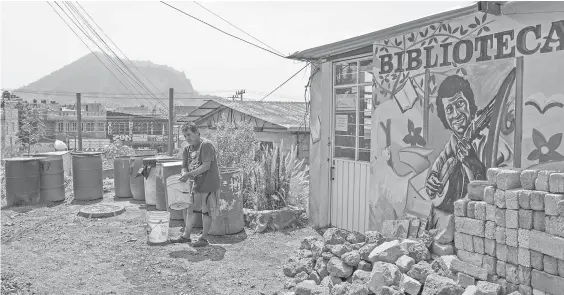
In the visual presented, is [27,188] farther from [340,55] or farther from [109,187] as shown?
[340,55]

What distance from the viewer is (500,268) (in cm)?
393

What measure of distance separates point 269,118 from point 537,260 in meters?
15.2

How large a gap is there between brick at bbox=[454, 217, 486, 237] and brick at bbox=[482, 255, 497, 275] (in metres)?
0.21

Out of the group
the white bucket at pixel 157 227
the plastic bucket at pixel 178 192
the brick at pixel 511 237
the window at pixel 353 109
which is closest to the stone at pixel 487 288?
the brick at pixel 511 237

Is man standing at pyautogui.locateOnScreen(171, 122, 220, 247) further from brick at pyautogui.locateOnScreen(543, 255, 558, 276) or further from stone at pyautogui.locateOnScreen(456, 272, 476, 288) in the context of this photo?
brick at pyautogui.locateOnScreen(543, 255, 558, 276)

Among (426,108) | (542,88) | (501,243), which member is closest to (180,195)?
(426,108)

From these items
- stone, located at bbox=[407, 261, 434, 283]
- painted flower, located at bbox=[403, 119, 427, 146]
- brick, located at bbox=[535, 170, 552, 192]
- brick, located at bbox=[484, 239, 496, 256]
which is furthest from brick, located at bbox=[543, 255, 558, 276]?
painted flower, located at bbox=[403, 119, 427, 146]

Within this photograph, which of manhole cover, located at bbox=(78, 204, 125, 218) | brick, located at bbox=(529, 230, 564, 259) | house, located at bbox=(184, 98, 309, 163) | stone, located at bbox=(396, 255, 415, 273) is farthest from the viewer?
house, located at bbox=(184, 98, 309, 163)

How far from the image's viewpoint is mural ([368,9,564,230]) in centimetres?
440

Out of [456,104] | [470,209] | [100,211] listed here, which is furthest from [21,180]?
[470,209]

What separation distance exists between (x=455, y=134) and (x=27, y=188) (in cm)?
891

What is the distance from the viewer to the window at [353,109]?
6988mm

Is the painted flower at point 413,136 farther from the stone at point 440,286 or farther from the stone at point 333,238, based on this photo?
the stone at point 440,286

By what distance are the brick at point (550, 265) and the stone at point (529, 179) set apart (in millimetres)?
589
